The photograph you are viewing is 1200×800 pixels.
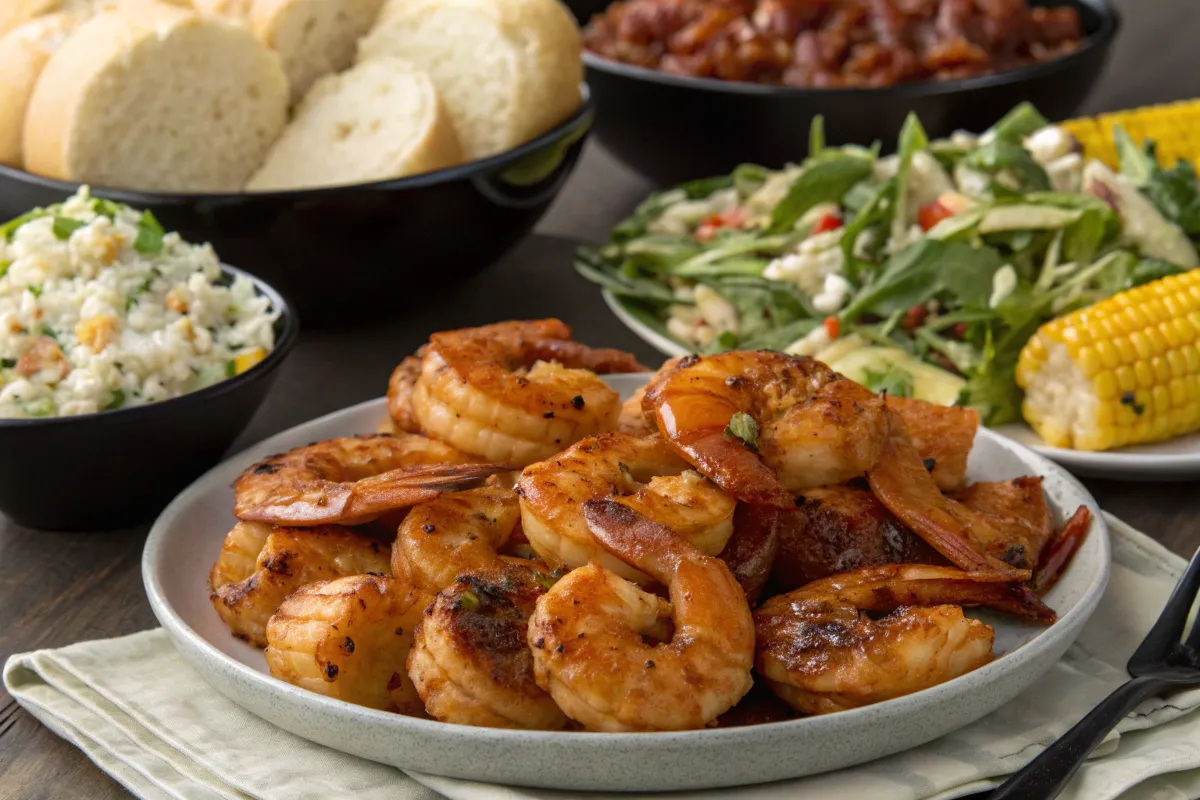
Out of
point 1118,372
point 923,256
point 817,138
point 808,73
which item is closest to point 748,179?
point 817,138

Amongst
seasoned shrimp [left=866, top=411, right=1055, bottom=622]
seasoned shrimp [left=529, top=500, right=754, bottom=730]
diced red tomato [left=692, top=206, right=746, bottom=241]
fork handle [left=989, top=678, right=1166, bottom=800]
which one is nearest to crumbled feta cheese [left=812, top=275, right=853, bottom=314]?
diced red tomato [left=692, top=206, right=746, bottom=241]

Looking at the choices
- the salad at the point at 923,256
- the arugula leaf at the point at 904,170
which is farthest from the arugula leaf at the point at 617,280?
the arugula leaf at the point at 904,170

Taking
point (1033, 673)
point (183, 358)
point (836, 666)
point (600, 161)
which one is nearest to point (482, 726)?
point (836, 666)

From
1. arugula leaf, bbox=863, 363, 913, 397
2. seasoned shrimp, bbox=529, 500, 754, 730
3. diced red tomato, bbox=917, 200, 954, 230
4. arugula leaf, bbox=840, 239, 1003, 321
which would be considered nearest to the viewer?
seasoned shrimp, bbox=529, 500, 754, 730

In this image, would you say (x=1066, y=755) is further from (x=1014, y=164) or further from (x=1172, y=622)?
(x=1014, y=164)

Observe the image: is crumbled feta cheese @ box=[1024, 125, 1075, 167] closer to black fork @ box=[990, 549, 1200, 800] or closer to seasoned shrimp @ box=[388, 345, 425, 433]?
black fork @ box=[990, 549, 1200, 800]

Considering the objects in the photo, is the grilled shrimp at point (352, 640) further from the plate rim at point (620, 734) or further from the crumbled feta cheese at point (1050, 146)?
the crumbled feta cheese at point (1050, 146)

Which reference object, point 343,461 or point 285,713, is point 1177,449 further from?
point 285,713
